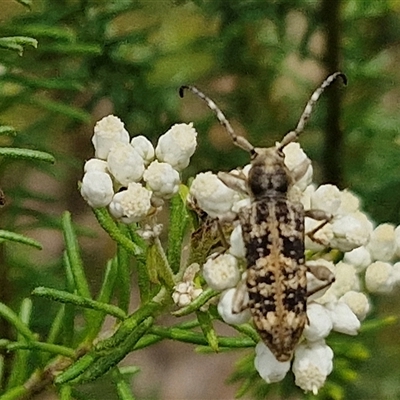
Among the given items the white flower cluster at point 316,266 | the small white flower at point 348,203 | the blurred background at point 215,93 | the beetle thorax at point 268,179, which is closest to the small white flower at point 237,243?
the white flower cluster at point 316,266

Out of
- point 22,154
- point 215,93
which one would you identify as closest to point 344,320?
point 22,154

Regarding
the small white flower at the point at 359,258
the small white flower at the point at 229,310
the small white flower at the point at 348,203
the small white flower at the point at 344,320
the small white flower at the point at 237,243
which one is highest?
the small white flower at the point at 348,203

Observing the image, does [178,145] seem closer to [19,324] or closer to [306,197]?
[306,197]

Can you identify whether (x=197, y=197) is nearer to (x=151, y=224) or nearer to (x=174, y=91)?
(x=151, y=224)

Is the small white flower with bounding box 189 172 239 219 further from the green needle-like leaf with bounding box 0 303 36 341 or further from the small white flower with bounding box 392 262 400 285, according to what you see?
the green needle-like leaf with bounding box 0 303 36 341

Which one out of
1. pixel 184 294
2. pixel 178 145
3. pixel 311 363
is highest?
pixel 178 145

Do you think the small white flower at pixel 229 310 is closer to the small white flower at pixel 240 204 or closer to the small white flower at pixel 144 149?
the small white flower at pixel 240 204
